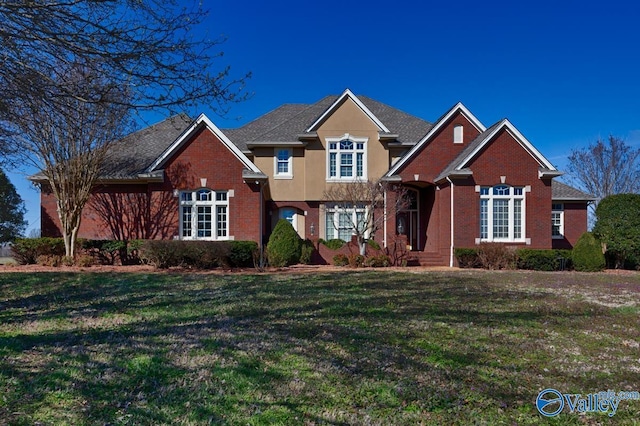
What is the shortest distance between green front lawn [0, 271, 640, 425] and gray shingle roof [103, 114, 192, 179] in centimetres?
1073

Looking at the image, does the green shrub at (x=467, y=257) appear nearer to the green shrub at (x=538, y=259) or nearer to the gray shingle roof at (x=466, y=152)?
the green shrub at (x=538, y=259)

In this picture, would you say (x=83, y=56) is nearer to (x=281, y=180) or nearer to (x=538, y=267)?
(x=281, y=180)

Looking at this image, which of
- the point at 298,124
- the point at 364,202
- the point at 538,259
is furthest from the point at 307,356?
the point at 298,124

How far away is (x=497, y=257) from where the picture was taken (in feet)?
58.2

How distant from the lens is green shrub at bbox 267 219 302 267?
59.4 ft

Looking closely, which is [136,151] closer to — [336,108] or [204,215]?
[204,215]

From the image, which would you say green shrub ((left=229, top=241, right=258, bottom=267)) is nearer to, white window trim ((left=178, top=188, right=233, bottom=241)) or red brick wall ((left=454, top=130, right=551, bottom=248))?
white window trim ((left=178, top=188, right=233, bottom=241))

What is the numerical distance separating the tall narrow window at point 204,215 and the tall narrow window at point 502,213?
12.2 meters

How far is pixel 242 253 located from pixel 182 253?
2514mm

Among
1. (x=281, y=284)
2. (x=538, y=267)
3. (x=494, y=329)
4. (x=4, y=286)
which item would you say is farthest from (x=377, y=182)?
(x=4, y=286)

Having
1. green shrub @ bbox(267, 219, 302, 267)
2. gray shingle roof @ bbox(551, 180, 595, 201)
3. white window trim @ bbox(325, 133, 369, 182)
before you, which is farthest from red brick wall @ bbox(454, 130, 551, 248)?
green shrub @ bbox(267, 219, 302, 267)

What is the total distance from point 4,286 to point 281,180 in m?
13.6

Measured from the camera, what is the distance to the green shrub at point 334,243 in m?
20.6

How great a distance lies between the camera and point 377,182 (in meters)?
20.2
